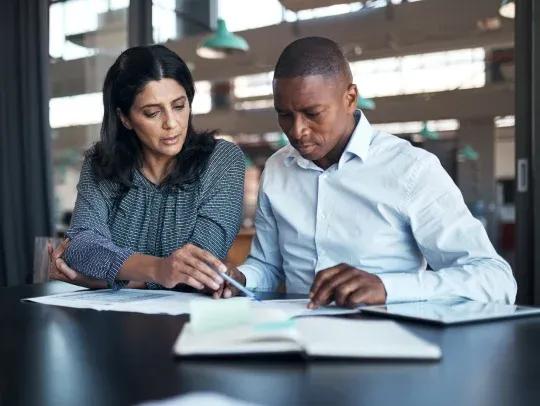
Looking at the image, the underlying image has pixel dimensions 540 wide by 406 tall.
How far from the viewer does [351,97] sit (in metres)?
1.59

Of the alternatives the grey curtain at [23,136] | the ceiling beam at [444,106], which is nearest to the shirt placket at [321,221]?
the ceiling beam at [444,106]

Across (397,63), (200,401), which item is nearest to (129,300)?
(200,401)

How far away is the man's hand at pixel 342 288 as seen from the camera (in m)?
1.11

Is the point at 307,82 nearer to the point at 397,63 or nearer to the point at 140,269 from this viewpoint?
the point at 140,269

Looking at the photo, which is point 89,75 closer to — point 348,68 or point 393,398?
point 348,68

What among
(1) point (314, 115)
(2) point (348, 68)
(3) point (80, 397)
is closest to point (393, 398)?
(3) point (80, 397)

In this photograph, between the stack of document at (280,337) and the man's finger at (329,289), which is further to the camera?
the man's finger at (329,289)

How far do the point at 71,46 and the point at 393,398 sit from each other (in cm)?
458

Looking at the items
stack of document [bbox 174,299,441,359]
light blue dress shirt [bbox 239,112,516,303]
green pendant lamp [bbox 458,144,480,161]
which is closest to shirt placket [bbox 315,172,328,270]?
light blue dress shirt [bbox 239,112,516,303]

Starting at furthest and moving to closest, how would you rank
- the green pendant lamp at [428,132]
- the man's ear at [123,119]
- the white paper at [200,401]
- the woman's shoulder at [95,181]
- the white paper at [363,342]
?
the green pendant lamp at [428,132] < the man's ear at [123,119] < the woman's shoulder at [95,181] < the white paper at [363,342] < the white paper at [200,401]

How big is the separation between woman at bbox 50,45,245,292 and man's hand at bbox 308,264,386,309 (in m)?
0.56

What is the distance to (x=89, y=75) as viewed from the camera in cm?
474

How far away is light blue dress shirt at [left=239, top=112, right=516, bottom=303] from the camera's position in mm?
1317

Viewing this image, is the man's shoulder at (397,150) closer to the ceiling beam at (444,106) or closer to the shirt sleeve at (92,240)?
the shirt sleeve at (92,240)
